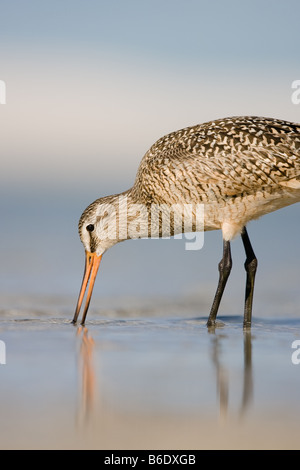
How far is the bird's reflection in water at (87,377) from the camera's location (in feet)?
15.7

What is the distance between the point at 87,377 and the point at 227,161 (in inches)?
123

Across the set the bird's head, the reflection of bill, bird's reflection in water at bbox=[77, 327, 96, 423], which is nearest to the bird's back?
the bird's head

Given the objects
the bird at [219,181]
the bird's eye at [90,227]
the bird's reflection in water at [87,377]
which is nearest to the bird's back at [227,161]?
the bird at [219,181]

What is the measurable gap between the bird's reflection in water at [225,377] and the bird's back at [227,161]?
1569mm

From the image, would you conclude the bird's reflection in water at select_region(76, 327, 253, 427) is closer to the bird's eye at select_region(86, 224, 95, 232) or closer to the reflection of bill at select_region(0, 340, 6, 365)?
the reflection of bill at select_region(0, 340, 6, 365)

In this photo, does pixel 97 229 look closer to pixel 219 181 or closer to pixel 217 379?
pixel 219 181

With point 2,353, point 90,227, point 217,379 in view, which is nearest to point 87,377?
point 217,379

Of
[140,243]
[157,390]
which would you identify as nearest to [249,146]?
[157,390]

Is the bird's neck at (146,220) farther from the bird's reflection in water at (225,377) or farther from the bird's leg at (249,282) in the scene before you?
the bird's reflection in water at (225,377)

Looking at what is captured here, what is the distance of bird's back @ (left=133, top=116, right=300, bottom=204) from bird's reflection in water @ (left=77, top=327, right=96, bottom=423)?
6.04 feet

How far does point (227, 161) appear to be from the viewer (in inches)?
313

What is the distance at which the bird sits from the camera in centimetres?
781

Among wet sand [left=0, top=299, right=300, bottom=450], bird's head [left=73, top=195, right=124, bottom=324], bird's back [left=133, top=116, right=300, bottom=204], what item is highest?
bird's back [left=133, top=116, right=300, bottom=204]

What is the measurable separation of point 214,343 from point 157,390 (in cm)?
183
